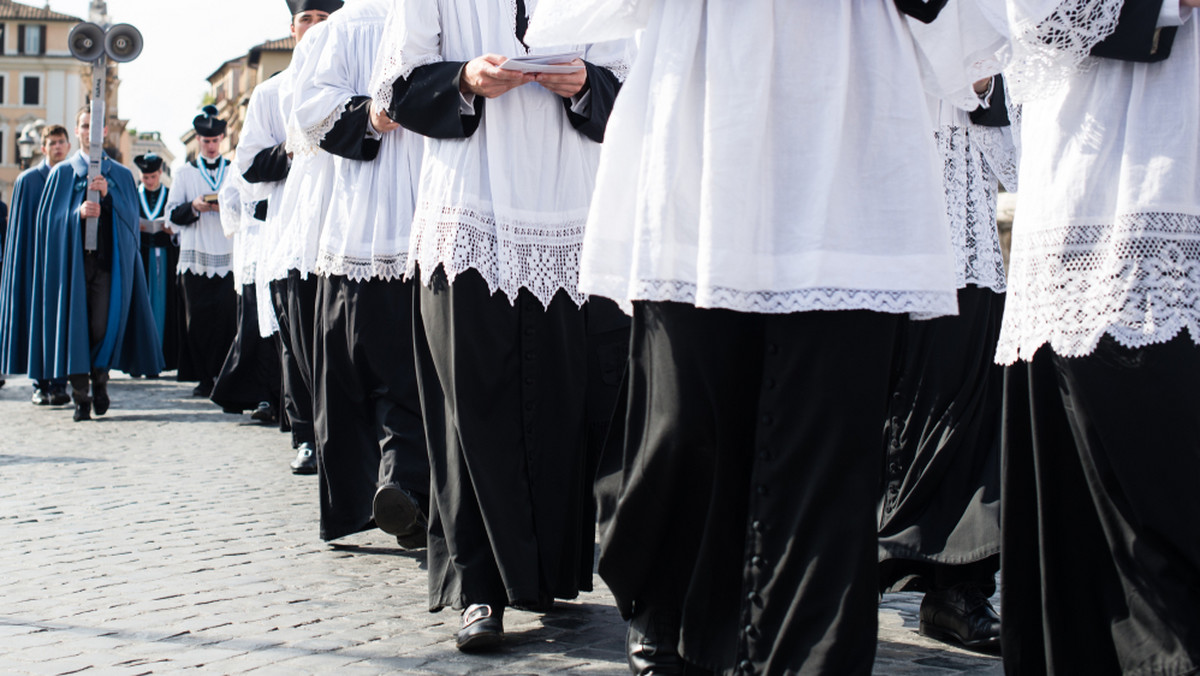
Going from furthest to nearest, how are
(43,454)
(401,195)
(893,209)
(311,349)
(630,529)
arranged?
1. (43,454)
2. (311,349)
3. (401,195)
4. (630,529)
5. (893,209)

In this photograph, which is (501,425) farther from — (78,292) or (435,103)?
(78,292)

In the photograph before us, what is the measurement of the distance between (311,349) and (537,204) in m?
2.40

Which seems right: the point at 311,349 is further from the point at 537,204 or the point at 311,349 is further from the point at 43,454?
the point at 43,454

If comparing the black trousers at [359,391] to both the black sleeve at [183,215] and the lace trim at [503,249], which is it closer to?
the lace trim at [503,249]

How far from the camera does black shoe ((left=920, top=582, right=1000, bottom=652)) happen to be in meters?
3.86

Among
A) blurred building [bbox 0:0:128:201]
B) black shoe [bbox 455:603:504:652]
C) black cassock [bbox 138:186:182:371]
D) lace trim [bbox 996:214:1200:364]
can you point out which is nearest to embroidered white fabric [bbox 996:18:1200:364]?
lace trim [bbox 996:214:1200:364]

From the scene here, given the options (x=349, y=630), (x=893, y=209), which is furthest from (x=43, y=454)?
(x=893, y=209)

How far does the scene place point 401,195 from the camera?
517 centimetres

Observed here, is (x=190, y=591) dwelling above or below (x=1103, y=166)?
below

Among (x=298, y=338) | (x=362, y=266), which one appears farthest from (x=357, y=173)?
(x=298, y=338)

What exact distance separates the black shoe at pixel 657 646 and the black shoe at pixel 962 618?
110 cm

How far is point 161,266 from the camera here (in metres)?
17.7

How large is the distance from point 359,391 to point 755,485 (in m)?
2.70

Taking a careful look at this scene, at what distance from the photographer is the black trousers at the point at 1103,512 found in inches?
110
